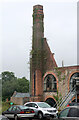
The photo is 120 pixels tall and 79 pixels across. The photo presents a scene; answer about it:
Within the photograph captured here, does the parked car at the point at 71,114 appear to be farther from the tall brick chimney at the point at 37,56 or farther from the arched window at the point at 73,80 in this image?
the tall brick chimney at the point at 37,56

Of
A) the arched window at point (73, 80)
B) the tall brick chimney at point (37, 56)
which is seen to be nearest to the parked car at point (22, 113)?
the arched window at point (73, 80)

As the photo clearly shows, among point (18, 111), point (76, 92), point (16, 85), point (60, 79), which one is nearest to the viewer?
point (18, 111)

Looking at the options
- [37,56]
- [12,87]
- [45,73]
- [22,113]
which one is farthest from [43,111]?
[12,87]

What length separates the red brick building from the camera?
28.7 metres

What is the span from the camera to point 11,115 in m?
19.6

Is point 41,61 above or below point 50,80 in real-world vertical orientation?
above

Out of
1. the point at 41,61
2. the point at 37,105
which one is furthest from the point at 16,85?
the point at 37,105

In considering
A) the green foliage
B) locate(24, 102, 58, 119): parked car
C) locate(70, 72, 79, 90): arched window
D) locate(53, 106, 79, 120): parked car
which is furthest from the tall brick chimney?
the green foliage

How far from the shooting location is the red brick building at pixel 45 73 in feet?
94.1

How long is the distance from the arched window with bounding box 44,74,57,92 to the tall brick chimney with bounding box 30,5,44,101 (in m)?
0.72

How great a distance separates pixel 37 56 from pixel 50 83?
13.8 ft

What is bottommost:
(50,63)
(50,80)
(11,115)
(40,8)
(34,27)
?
(11,115)

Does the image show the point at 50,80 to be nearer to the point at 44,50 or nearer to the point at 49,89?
the point at 49,89

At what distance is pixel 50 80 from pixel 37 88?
2.10 m
